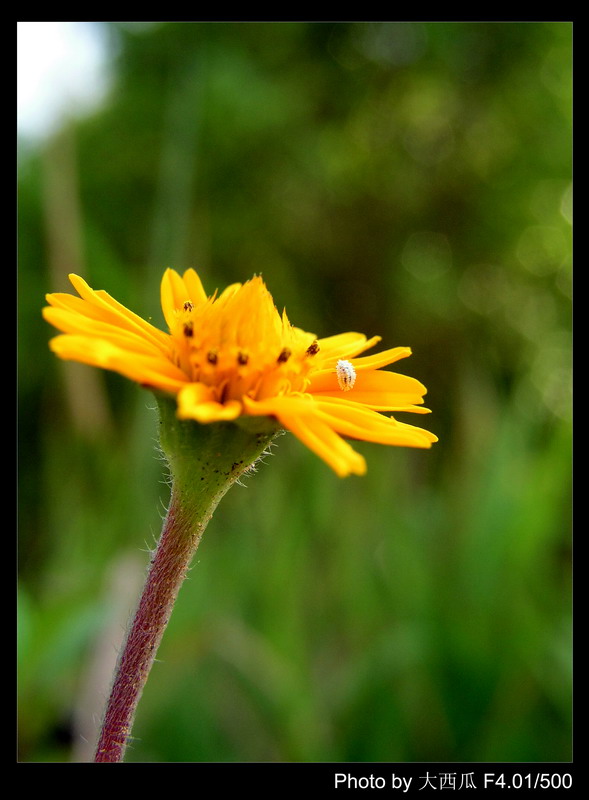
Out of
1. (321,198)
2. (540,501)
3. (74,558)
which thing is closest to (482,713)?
(540,501)

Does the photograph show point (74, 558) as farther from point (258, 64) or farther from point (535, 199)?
point (535, 199)

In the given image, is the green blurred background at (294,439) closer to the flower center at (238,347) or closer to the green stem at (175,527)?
the green stem at (175,527)

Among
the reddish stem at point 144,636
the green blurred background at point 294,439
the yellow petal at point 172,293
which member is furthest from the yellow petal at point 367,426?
the green blurred background at point 294,439

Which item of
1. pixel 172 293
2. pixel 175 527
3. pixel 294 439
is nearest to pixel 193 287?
pixel 172 293

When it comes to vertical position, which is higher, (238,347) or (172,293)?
(172,293)

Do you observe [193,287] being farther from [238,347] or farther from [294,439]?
[294,439]

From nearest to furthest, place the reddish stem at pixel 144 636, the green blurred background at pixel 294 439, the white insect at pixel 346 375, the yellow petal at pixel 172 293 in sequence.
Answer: the reddish stem at pixel 144 636 < the white insect at pixel 346 375 < the yellow petal at pixel 172 293 < the green blurred background at pixel 294 439

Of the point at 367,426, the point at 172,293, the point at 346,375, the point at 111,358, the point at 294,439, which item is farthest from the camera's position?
the point at 294,439
